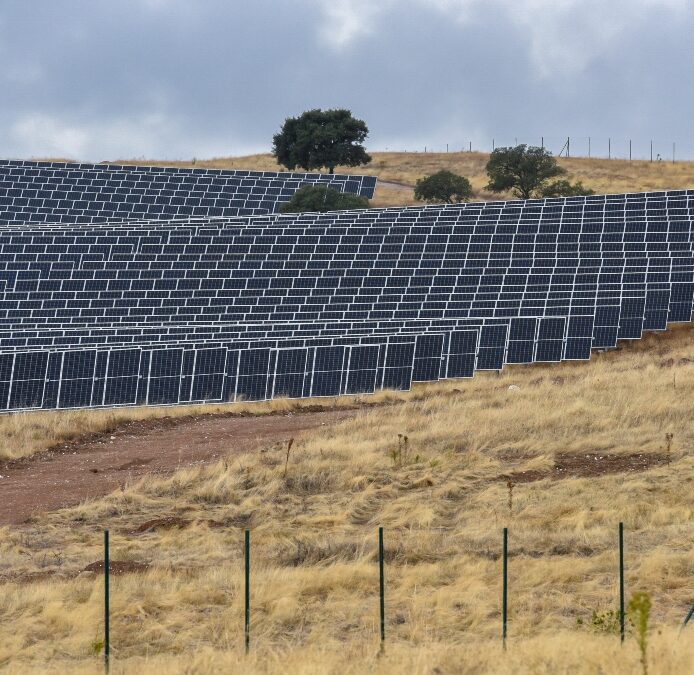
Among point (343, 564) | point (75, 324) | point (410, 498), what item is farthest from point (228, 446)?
point (75, 324)

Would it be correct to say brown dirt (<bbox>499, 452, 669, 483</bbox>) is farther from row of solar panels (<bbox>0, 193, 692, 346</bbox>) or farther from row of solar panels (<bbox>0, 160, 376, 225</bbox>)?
row of solar panels (<bbox>0, 160, 376, 225</bbox>)

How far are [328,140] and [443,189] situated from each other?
14.3 metres

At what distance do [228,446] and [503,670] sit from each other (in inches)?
710

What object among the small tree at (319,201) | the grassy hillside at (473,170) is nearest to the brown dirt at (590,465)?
the small tree at (319,201)

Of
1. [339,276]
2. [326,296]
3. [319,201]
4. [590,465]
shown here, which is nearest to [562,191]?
[319,201]

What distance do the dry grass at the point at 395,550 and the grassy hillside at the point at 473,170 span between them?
58862 mm

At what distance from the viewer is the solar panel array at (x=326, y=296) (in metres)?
40.0

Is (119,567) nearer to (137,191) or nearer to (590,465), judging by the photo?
(590,465)

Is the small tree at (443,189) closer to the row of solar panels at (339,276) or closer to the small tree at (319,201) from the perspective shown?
the small tree at (319,201)

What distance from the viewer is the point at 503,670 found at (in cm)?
1459

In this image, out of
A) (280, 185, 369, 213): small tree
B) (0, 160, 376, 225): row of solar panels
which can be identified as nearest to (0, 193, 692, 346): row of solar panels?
(280, 185, 369, 213): small tree

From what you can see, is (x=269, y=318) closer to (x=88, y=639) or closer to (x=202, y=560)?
(x=202, y=560)

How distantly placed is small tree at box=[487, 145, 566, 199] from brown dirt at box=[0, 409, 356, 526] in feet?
172

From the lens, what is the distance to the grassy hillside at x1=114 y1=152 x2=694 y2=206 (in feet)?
312
